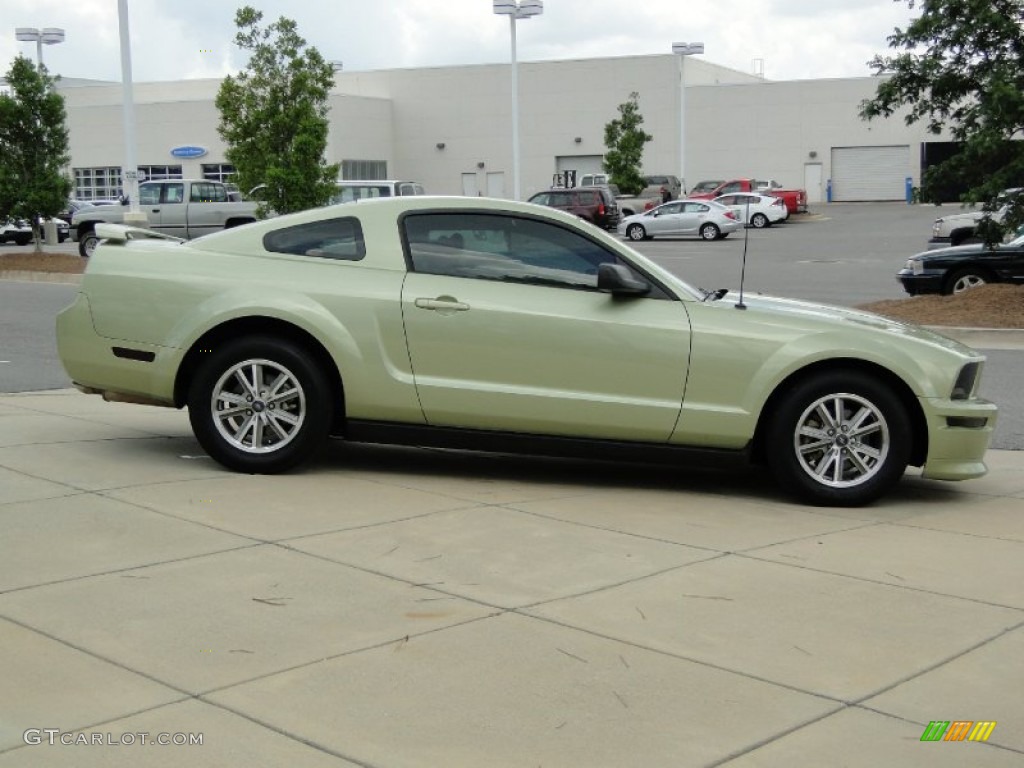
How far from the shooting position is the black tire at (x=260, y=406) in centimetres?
747

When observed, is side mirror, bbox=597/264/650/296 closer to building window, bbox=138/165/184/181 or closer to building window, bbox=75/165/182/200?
building window, bbox=138/165/184/181

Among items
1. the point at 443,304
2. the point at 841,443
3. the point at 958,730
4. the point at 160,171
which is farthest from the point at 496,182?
the point at 958,730

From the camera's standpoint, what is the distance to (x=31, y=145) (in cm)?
2986

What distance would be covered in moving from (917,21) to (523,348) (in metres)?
13.0

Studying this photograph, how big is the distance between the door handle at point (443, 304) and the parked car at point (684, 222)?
38.0m

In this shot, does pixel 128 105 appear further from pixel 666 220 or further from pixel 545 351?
pixel 666 220

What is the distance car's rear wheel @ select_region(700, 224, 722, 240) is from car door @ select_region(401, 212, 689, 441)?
127 feet

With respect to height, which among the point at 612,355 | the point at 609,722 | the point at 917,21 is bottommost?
the point at 609,722

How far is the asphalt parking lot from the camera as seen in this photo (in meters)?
4.08

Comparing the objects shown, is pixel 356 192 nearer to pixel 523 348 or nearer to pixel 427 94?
pixel 523 348

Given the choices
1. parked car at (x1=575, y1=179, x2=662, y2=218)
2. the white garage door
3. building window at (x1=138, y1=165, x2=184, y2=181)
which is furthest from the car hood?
the white garage door

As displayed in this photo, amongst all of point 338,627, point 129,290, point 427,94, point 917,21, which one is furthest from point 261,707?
point 427,94

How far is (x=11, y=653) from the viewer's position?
4.62 m

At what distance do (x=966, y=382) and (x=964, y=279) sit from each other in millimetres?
13219
